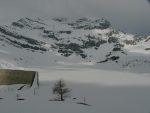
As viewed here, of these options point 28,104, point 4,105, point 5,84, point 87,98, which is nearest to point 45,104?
point 28,104

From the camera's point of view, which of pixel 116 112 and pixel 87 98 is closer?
pixel 116 112

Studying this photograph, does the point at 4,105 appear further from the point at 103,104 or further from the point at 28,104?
the point at 103,104

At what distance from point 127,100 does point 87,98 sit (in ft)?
37.6

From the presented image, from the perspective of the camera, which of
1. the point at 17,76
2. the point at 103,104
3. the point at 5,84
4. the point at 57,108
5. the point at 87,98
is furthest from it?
the point at 17,76

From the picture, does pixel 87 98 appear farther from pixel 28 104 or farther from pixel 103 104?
pixel 28 104

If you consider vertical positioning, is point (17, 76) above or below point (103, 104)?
above

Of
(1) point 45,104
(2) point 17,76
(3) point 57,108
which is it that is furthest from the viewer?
(2) point 17,76

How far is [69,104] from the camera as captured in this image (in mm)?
77688

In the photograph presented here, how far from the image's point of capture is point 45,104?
76.8m

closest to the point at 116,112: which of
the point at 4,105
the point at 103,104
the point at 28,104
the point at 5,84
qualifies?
the point at 103,104

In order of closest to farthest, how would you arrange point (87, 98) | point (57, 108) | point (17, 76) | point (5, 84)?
1. point (57, 108)
2. point (87, 98)
3. point (5, 84)
4. point (17, 76)

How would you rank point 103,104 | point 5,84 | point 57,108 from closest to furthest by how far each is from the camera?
point 57,108 < point 103,104 < point 5,84

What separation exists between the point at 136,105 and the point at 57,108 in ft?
90.8

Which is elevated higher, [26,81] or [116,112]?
[26,81]
